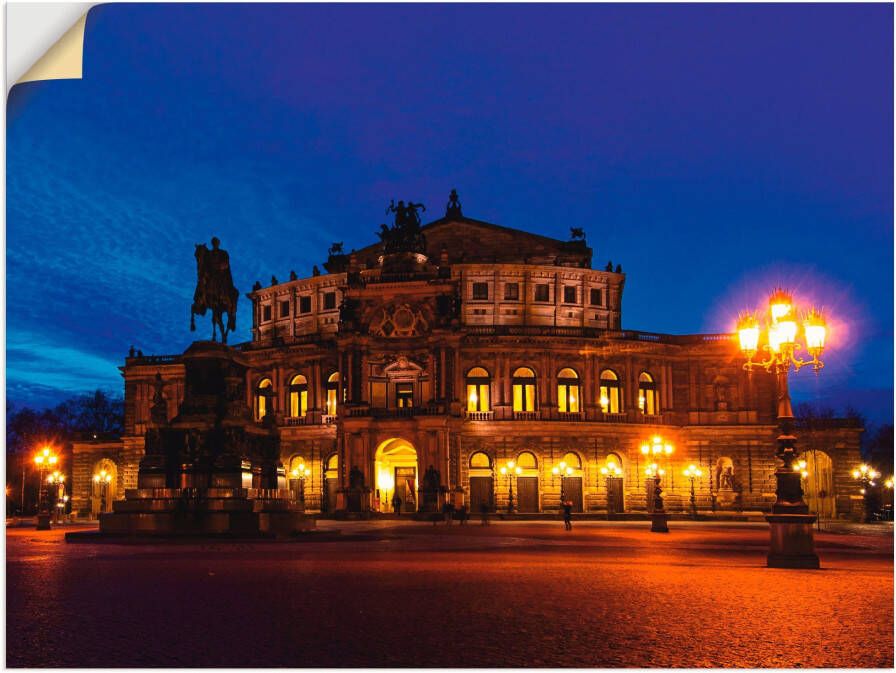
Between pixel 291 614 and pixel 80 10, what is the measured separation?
703 cm

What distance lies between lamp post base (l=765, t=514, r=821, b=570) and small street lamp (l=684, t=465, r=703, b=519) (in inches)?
1760

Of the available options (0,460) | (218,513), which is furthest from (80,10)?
(218,513)

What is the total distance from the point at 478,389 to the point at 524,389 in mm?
3204

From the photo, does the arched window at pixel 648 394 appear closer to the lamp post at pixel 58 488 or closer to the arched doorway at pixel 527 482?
the arched doorway at pixel 527 482

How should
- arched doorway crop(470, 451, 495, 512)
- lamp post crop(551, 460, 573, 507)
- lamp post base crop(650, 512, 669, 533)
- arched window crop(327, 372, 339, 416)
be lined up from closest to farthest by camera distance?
1. lamp post base crop(650, 512, 669, 533)
2. arched doorway crop(470, 451, 495, 512)
3. lamp post crop(551, 460, 573, 507)
4. arched window crop(327, 372, 339, 416)

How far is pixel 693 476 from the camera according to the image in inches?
2648

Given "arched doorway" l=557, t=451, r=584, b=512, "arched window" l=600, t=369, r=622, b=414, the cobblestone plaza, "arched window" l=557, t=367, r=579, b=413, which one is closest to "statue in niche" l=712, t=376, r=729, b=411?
"arched window" l=600, t=369, r=622, b=414

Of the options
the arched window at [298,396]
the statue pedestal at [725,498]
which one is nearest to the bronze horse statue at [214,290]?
the arched window at [298,396]

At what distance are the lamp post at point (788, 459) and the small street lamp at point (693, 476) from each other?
44478mm

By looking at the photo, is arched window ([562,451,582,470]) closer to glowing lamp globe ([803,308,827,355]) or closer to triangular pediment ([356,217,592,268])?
triangular pediment ([356,217,592,268])

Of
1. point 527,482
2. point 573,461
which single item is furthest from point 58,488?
point 573,461

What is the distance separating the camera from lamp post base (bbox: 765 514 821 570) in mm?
17594

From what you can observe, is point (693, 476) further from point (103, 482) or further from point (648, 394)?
point (103, 482)

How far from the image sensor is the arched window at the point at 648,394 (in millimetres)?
70750
